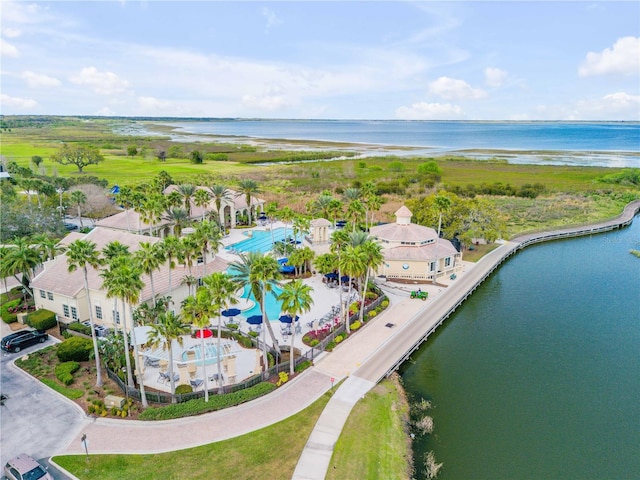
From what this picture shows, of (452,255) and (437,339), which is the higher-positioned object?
(452,255)

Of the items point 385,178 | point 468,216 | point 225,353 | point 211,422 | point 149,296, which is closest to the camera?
point 211,422

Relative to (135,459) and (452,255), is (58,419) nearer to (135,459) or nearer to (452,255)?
(135,459)

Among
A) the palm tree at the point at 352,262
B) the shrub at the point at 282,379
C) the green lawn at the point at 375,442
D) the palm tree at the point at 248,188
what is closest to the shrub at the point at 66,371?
the shrub at the point at 282,379

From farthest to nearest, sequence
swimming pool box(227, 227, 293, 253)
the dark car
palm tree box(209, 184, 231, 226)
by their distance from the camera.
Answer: palm tree box(209, 184, 231, 226) → swimming pool box(227, 227, 293, 253) → the dark car

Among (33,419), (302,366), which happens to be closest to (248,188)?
(302,366)

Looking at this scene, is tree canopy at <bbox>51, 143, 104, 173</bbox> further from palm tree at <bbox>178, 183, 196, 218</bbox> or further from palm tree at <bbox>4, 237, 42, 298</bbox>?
palm tree at <bbox>4, 237, 42, 298</bbox>

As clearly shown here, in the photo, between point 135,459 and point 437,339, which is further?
point 437,339

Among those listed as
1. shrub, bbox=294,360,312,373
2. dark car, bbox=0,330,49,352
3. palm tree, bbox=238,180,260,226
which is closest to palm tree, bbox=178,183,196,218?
palm tree, bbox=238,180,260,226

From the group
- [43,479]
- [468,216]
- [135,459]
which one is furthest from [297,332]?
[468,216]
